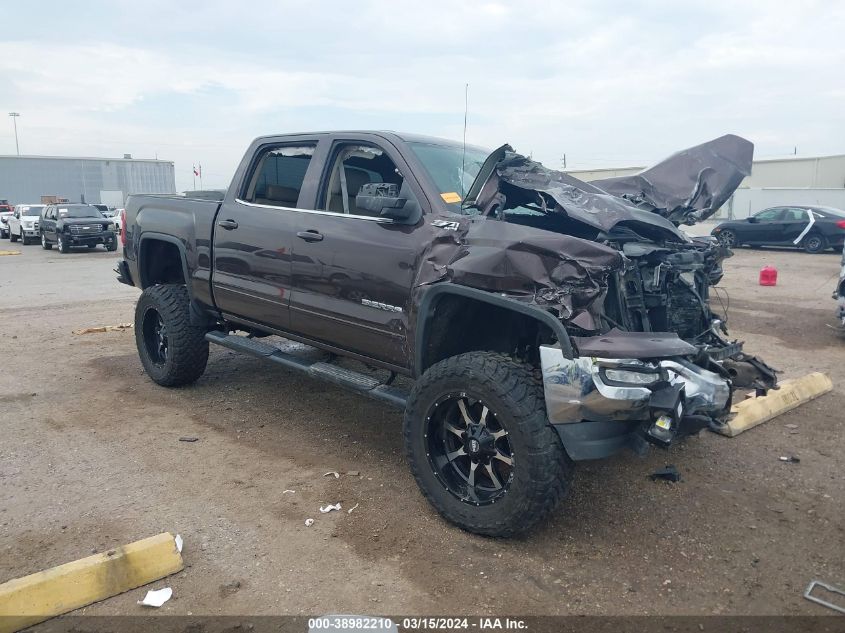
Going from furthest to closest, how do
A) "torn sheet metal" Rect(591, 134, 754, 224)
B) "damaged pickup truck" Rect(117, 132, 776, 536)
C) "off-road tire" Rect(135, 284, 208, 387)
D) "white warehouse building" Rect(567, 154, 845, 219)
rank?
"white warehouse building" Rect(567, 154, 845, 219)
"off-road tire" Rect(135, 284, 208, 387)
"torn sheet metal" Rect(591, 134, 754, 224)
"damaged pickup truck" Rect(117, 132, 776, 536)

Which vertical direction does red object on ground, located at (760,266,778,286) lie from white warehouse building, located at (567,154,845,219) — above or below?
below

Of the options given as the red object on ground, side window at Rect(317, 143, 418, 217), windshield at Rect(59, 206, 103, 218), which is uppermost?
side window at Rect(317, 143, 418, 217)

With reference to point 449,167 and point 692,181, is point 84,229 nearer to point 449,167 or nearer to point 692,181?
point 449,167

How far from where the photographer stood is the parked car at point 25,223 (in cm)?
2664

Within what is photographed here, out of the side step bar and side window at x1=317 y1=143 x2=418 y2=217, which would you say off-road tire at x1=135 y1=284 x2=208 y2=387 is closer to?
the side step bar

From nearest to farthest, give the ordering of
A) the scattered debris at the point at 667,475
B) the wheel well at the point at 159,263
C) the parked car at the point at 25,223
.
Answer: the scattered debris at the point at 667,475 < the wheel well at the point at 159,263 < the parked car at the point at 25,223

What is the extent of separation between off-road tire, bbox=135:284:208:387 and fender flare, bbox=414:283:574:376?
263cm

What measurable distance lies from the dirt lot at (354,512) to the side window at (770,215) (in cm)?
1590

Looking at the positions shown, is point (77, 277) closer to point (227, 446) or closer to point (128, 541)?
point (227, 446)

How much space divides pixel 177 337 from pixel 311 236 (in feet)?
6.45

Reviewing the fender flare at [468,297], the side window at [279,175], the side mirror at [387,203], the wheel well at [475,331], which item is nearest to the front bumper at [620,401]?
the fender flare at [468,297]

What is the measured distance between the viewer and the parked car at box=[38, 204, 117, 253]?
72.9 feet

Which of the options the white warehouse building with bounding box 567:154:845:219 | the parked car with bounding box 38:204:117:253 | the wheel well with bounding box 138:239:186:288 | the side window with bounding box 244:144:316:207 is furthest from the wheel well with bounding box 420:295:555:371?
the white warehouse building with bounding box 567:154:845:219

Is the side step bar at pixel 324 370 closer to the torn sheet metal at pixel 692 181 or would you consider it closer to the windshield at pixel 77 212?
the torn sheet metal at pixel 692 181
